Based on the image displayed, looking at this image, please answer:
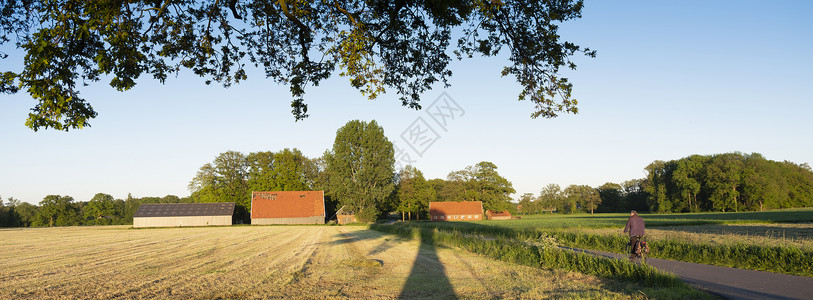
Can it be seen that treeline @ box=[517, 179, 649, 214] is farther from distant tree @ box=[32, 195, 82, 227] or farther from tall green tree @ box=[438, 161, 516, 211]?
distant tree @ box=[32, 195, 82, 227]

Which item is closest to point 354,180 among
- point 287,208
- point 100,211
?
point 287,208

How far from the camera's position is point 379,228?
39969 mm

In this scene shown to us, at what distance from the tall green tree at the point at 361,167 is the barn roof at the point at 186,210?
733 inches

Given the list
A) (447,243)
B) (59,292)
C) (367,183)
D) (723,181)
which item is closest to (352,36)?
(59,292)

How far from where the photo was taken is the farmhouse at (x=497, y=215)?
85.6 metres

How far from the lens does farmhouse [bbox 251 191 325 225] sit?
65938mm

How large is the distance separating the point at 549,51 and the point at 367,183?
54.0m

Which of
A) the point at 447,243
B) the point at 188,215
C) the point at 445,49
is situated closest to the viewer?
the point at 445,49

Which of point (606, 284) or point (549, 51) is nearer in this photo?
point (549, 51)

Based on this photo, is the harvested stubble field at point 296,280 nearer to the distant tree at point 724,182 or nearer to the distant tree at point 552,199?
the distant tree at point 724,182

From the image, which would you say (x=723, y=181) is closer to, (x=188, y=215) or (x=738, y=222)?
(x=738, y=222)

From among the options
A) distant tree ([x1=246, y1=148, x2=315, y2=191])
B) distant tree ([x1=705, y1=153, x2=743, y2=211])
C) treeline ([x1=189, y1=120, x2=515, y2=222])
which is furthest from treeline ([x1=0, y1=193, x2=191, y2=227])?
distant tree ([x1=705, y1=153, x2=743, y2=211])

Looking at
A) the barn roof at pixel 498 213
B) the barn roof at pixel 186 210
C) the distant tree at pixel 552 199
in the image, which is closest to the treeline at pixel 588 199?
the distant tree at pixel 552 199

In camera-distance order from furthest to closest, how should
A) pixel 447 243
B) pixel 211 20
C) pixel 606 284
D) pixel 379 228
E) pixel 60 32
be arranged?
pixel 379 228 → pixel 447 243 → pixel 606 284 → pixel 211 20 → pixel 60 32
